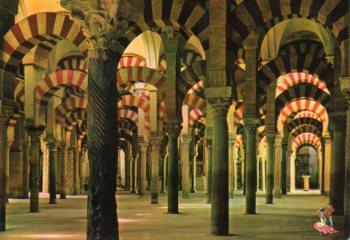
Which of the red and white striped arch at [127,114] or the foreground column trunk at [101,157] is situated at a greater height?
the red and white striped arch at [127,114]

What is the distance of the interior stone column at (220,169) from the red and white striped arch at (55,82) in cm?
577

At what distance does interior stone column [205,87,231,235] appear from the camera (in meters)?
8.16

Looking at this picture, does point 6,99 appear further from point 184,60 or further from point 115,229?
point 184,60

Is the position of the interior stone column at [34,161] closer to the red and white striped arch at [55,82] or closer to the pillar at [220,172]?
the red and white striped arch at [55,82]

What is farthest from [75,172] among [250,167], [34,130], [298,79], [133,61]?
[250,167]

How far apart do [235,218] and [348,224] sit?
4415mm

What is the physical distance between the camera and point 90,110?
5551 millimetres

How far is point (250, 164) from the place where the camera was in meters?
12.0

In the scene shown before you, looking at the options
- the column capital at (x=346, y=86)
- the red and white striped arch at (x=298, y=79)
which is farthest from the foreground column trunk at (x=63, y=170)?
the column capital at (x=346, y=86)

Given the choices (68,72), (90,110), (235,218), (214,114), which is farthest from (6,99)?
(68,72)

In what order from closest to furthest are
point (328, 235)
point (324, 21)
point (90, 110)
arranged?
1. point (90, 110)
2. point (328, 235)
3. point (324, 21)

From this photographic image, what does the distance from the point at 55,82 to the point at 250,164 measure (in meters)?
4.83

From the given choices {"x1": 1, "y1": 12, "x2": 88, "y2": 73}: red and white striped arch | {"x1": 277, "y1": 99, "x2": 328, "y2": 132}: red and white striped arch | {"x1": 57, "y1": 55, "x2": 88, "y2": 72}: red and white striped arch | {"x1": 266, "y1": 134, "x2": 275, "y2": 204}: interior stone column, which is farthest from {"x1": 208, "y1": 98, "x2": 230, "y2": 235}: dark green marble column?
{"x1": 277, "y1": 99, "x2": 328, "y2": 132}: red and white striped arch

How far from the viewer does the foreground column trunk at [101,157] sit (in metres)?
5.48
